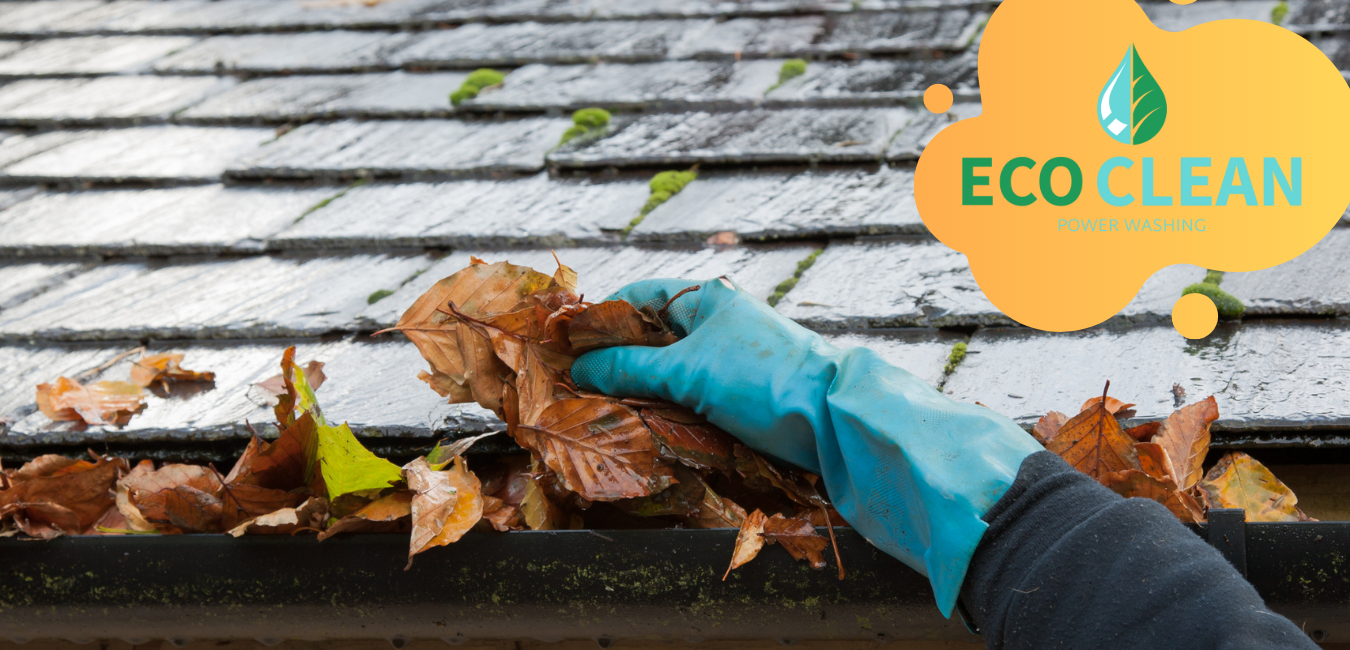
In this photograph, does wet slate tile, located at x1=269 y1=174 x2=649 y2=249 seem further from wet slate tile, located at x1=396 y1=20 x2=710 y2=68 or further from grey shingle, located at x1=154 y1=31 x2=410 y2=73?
grey shingle, located at x1=154 y1=31 x2=410 y2=73

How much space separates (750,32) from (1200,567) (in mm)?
2107

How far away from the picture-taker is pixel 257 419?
135 cm

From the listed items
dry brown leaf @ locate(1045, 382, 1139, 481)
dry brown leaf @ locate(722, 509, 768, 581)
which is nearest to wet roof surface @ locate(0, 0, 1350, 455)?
dry brown leaf @ locate(1045, 382, 1139, 481)

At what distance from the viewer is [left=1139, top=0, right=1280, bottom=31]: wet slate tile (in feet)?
7.50

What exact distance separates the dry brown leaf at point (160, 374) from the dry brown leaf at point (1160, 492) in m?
1.44

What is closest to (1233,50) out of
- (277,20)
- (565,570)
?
(565,570)

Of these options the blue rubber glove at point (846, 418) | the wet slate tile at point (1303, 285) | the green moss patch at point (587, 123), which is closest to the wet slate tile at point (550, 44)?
the green moss patch at point (587, 123)

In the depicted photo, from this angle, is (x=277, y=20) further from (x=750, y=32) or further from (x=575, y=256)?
(x=575, y=256)

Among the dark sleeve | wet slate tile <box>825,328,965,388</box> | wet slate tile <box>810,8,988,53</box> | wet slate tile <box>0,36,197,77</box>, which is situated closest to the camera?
the dark sleeve

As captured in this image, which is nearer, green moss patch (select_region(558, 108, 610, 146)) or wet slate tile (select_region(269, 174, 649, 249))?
wet slate tile (select_region(269, 174, 649, 249))

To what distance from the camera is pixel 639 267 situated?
1647 millimetres

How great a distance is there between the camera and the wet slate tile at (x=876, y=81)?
215cm

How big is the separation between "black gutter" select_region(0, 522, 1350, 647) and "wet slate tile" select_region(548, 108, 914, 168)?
112 cm

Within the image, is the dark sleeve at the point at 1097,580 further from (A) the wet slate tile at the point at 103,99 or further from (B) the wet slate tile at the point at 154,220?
(A) the wet slate tile at the point at 103,99
